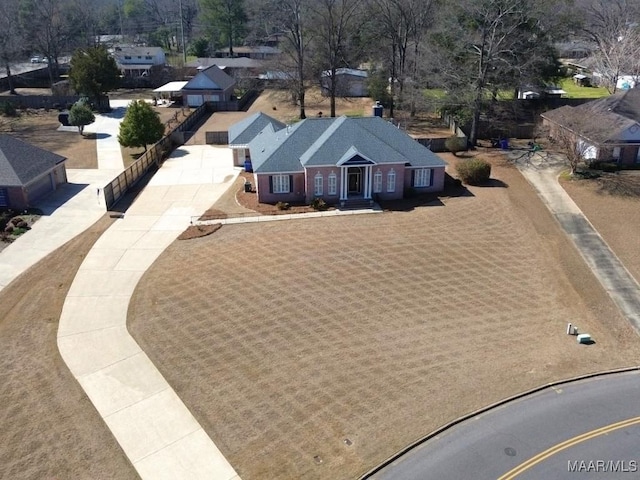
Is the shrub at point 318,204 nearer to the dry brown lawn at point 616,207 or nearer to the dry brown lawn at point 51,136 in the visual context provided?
the dry brown lawn at point 616,207

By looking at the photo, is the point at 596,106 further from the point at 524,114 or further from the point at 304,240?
the point at 304,240

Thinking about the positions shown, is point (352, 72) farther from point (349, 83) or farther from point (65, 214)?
point (65, 214)

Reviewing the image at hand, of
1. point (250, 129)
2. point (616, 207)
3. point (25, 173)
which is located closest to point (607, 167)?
point (616, 207)

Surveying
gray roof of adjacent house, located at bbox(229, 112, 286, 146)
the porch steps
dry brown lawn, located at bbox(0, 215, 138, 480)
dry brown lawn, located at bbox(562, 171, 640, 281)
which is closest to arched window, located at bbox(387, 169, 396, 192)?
the porch steps

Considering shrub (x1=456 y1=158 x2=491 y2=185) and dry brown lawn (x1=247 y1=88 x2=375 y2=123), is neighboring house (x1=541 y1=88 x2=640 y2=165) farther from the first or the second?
dry brown lawn (x1=247 y1=88 x2=375 y2=123)

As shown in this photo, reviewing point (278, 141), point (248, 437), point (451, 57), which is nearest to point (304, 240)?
point (278, 141)

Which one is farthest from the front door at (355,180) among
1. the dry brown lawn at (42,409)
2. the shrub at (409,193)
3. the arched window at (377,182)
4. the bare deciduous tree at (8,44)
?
the bare deciduous tree at (8,44)
